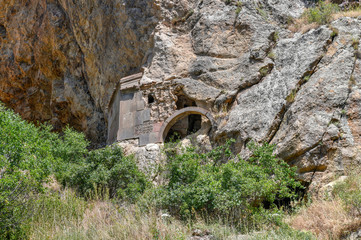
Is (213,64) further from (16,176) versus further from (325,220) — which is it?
(16,176)

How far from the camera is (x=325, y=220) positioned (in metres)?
8.30

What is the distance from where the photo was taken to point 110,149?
41.1 ft

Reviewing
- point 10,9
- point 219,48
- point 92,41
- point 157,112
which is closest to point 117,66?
point 92,41

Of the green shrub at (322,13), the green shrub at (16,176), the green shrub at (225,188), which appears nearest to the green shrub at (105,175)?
the green shrub at (225,188)

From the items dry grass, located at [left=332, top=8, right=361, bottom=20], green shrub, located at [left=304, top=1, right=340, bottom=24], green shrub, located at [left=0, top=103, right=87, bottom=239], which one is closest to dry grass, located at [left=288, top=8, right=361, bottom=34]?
dry grass, located at [left=332, top=8, right=361, bottom=20]

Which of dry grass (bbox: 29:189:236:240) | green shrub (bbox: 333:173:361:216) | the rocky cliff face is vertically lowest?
dry grass (bbox: 29:189:236:240)

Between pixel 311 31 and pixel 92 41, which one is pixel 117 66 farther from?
pixel 311 31

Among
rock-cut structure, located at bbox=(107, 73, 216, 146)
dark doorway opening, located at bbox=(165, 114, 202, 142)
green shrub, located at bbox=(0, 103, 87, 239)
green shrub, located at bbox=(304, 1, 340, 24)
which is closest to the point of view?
green shrub, located at bbox=(0, 103, 87, 239)

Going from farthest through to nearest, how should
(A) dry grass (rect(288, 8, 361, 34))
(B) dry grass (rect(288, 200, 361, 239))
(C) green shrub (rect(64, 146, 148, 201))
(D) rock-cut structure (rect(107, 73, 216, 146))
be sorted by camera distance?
(D) rock-cut structure (rect(107, 73, 216, 146)) < (A) dry grass (rect(288, 8, 361, 34)) < (C) green shrub (rect(64, 146, 148, 201)) < (B) dry grass (rect(288, 200, 361, 239))

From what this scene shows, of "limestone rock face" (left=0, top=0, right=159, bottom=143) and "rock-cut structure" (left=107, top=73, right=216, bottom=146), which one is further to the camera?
"limestone rock face" (left=0, top=0, right=159, bottom=143)

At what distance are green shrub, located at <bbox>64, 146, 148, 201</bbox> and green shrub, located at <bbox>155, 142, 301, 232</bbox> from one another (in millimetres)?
1734

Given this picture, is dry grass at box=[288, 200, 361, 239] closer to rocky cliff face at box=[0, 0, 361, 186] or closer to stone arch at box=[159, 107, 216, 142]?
rocky cliff face at box=[0, 0, 361, 186]

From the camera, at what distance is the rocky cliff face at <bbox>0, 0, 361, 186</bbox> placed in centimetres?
1088

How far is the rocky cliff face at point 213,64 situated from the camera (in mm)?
10875
